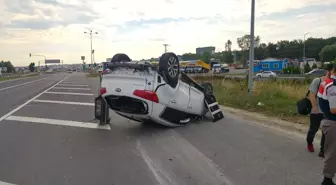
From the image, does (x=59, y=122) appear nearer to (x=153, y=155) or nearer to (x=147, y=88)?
(x=147, y=88)

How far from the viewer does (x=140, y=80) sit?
6.63 meters

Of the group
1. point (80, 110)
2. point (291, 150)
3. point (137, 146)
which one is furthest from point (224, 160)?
point (80, 110)

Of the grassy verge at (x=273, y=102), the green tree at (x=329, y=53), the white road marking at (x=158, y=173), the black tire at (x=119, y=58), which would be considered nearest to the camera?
the white road marking at (x=158, y=173)

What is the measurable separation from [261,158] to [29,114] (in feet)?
25.7

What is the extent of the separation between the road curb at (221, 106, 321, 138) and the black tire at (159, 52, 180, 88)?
111 inches

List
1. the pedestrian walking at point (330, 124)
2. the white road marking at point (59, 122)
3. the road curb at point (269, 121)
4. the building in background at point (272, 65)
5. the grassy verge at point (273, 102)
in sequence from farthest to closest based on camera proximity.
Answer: the building in background at point (272, 65) → the grassy verge at point (273, 102) → the white road marking at point (59, 122) → the road curb at point (269, 121) → the pedestrian walking at point (330, 124)

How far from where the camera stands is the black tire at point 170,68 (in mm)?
6906

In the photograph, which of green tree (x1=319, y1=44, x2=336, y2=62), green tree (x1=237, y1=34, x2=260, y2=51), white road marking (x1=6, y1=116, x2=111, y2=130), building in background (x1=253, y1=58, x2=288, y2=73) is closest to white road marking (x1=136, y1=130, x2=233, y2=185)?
white road marking (x1=6, y1=116, x2=111, y2=130)

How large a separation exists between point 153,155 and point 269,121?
13.9 feet

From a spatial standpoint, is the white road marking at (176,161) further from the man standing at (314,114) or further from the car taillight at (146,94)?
the man standing at (314,114)

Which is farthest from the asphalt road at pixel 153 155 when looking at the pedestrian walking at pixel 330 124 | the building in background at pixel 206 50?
the building in background at pixel 206 50

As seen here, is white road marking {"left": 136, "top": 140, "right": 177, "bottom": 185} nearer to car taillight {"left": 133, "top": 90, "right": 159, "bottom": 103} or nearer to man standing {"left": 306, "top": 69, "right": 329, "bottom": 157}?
car taillight {"left": 133, "top": 90, "right": 159, "bottom": 103}

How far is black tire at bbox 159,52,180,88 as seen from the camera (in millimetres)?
6906

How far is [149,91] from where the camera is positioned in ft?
21.5
